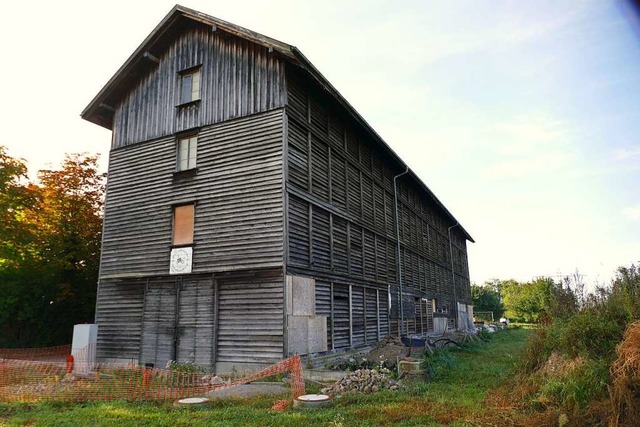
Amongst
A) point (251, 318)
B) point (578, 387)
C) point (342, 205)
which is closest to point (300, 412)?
point (578, 387)

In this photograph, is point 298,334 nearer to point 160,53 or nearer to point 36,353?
point 160,53

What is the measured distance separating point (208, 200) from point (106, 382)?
19.1 feet

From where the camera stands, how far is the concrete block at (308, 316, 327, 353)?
13414 millimetres

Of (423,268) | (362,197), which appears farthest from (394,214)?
(423,268)

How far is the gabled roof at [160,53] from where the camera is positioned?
13.8 metres

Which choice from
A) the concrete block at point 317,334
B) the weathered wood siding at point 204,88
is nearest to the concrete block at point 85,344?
the weathered wood siding at point 204,88

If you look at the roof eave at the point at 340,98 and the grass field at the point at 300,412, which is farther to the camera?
the roof eave at the point at 340,98

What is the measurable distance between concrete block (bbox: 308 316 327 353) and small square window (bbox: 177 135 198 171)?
6.48m

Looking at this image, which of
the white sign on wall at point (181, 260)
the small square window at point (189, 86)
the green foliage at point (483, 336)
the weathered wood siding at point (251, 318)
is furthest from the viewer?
the green foliage at point (483, 336)

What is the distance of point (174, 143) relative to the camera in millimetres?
15484

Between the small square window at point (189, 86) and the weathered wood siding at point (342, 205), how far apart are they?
3.57 metres

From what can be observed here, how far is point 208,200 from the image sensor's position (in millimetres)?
14352

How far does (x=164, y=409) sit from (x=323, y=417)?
310 cm

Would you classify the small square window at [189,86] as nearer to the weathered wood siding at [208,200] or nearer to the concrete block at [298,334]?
the weathered wood siding at [208,200]
